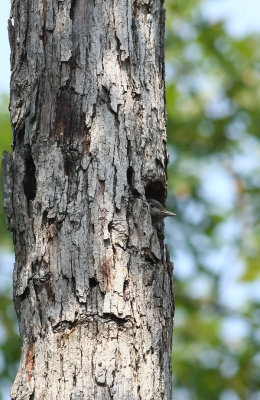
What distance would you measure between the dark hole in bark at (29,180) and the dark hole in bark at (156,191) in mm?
548

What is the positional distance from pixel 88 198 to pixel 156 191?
0.46m

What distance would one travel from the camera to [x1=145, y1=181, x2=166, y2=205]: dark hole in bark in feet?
9.90

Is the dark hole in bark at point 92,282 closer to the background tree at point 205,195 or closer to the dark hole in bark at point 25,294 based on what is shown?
the dark hole in bark at point 25,294

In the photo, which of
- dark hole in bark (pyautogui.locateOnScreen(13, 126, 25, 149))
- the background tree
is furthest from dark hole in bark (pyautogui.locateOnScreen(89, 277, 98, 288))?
the background tree

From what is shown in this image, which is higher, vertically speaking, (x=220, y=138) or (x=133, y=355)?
(x=220, y=138)

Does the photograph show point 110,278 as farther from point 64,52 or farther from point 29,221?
point 64,52

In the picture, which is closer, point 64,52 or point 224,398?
point 64,52

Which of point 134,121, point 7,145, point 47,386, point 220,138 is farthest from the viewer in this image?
point 220,138

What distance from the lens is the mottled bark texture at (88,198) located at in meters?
2.57

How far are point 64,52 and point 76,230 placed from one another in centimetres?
89

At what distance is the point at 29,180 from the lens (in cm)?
293

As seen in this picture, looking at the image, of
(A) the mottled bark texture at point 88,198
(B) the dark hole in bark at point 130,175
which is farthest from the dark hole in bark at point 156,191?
(B) the dark hole in bark at point 130,175

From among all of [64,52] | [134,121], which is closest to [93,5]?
[64,52]

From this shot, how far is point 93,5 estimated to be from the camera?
10.1ft
